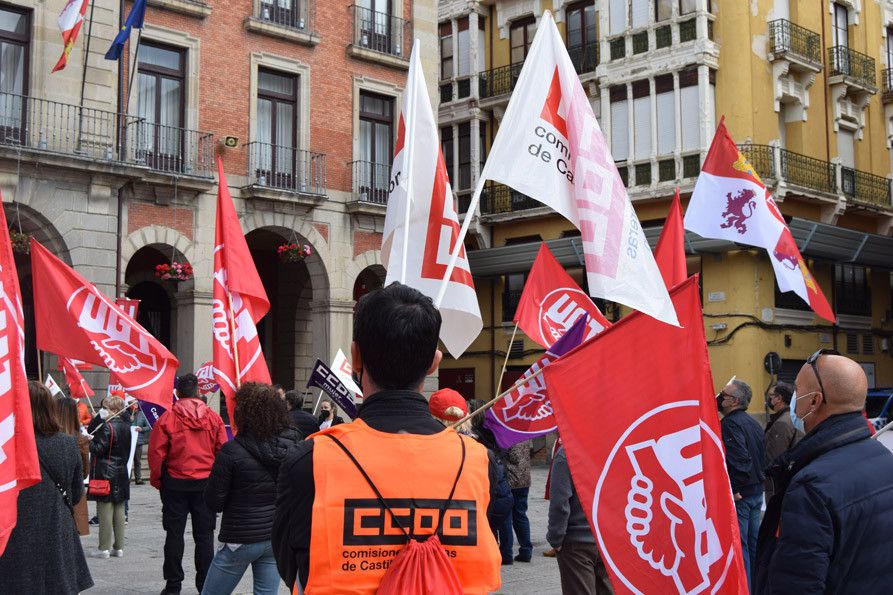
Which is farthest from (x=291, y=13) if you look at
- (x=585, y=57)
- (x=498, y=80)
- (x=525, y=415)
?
(x=525, y=415)

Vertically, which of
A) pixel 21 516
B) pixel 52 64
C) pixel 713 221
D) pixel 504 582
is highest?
pixel 52 64

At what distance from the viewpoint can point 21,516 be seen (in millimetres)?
5305

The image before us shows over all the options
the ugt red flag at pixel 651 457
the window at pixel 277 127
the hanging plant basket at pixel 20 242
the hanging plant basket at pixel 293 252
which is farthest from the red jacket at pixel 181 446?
the window at pixel 277 127

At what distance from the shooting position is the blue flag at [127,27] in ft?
60.4

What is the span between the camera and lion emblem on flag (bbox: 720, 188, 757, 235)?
10812 mm

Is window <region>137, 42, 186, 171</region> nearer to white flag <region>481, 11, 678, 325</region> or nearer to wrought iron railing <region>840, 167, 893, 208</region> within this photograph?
white flag <region>481, 11, 678, 325</region>

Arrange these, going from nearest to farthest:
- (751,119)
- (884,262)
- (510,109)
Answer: (510,109)
(751,119)
(884,262)

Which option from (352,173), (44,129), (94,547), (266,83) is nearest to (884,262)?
(352,173)

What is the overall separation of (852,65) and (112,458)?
→ 87.3ft

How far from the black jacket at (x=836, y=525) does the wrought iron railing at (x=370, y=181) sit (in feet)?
67.8

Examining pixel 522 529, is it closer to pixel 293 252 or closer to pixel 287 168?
pixel 293 252

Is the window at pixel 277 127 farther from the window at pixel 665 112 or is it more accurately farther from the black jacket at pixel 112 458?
the black jacket at pixel 112 458

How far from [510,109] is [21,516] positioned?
3574mm

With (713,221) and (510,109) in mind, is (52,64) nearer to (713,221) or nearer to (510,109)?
(713,221)
